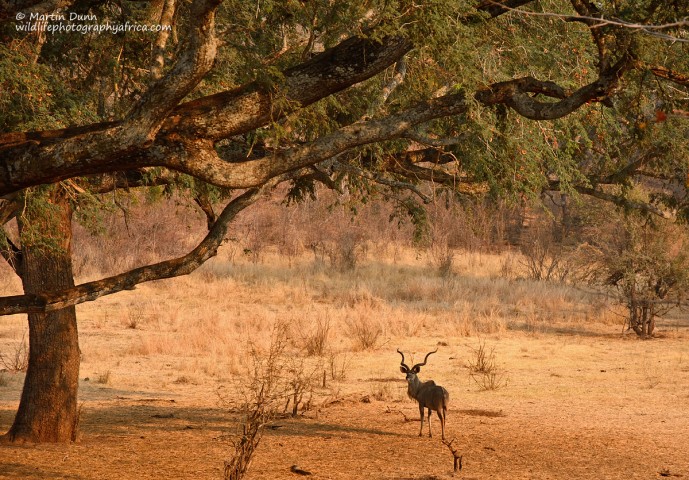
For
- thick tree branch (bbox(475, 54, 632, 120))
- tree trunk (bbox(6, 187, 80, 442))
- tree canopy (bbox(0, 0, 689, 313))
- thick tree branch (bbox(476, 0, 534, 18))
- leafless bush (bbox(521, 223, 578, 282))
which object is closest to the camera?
tree canopy (bbox(0, 0, 689, 313))

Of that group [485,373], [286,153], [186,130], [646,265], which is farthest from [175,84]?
[646,265]

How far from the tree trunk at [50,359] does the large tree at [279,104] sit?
2 centimetres

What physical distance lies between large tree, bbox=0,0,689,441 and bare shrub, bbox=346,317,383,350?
7560 millimetres

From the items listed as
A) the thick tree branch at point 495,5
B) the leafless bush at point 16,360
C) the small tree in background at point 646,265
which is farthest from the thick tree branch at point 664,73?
the small tree in background at point 646,265

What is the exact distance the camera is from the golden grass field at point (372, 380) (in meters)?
9.88

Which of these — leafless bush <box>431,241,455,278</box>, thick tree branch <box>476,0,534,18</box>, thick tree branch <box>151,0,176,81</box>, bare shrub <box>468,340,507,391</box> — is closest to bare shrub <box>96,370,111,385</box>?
bare shrub <box>468,340,507,391</box>

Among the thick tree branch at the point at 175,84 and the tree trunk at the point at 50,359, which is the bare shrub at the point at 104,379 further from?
the thick tree branch at the point at 175,84

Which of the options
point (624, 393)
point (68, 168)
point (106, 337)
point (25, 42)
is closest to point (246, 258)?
point (106, 337)

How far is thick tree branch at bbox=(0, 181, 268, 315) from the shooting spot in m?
7.62

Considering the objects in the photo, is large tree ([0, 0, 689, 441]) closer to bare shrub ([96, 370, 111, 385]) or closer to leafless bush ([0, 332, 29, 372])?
bare shrub ([96, 370, 111, 385])

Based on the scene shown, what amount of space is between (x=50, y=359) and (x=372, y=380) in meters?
7.02

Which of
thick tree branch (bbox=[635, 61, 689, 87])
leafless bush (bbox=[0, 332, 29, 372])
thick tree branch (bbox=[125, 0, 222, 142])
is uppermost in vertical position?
thick tree branch (bbox=[635, 61, 689, 87])

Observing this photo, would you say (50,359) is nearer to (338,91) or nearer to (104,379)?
(338,91)

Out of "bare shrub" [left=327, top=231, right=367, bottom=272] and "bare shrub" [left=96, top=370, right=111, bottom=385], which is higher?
"bare shrub" [left=327, top=231, right=367, bottom=272]
